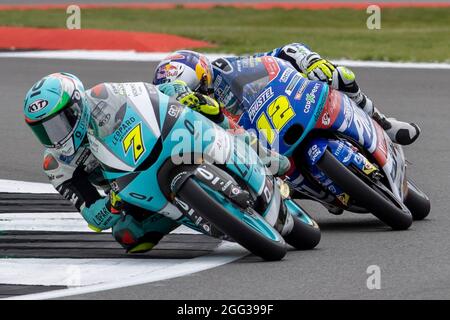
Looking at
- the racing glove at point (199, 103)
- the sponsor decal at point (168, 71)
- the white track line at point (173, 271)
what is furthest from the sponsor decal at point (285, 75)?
the white track line at point (173, 271)

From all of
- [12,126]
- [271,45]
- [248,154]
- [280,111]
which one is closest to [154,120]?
[248,154]

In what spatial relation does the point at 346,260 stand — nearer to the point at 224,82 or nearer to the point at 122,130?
the point at 122,130

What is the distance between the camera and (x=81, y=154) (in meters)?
7.26

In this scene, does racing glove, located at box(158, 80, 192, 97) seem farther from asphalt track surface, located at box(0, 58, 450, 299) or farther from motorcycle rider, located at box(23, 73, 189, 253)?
asphalt track surface, located at box(0, 58, 450, 299)

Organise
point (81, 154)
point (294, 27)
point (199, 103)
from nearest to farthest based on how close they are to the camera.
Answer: point (81, 154)
point (199, 103)
point (294, 27)

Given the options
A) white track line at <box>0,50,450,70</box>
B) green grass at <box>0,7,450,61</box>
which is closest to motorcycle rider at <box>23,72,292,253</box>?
white track line at <box>0,50,450,70</box>

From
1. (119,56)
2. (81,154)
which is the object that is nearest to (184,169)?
(81,154)

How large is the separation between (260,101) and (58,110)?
1.61 m

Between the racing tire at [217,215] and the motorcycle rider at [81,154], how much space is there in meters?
0.57

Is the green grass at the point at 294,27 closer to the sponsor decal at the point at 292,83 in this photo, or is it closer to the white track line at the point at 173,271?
the sponsor decal at the point at 292,83

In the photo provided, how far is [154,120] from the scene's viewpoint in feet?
23.2
